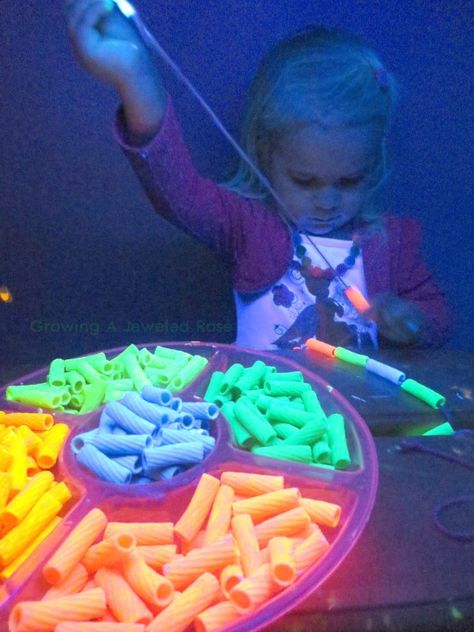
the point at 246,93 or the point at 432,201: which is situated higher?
the point at 246,93

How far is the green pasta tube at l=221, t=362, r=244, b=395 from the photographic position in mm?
807

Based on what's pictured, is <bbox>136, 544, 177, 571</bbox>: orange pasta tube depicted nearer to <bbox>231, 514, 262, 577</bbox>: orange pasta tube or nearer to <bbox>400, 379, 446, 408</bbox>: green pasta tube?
<bbox>231, 514, 262, 577</bbox>: orange pasta tube

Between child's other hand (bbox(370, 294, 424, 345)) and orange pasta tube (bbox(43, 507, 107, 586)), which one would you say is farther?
child's other hand (bbox(370, 294, 424, 345))

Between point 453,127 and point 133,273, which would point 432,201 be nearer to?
point 453,127

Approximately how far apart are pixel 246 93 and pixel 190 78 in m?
0.09

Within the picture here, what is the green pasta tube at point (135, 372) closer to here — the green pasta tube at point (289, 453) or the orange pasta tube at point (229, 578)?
the green pasta tube at point (289, 453)

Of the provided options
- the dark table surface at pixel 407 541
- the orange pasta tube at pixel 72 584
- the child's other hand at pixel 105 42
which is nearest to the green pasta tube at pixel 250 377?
the dark table surface at pixel 407 541

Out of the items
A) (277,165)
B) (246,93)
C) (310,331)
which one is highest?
(246,93)

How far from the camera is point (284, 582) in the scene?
0.51 metres

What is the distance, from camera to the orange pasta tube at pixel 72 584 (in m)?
0.52

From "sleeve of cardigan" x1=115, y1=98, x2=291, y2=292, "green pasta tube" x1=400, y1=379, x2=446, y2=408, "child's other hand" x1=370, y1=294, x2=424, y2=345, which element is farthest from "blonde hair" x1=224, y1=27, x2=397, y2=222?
"green pasta tube" x1=400, y1=379, x2=446, y2=408

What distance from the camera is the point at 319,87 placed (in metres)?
1.04

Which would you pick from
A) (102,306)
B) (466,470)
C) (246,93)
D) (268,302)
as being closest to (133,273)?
(102,306)

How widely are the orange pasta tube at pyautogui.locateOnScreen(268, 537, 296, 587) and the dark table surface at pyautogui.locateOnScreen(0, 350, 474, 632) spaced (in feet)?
0.08
